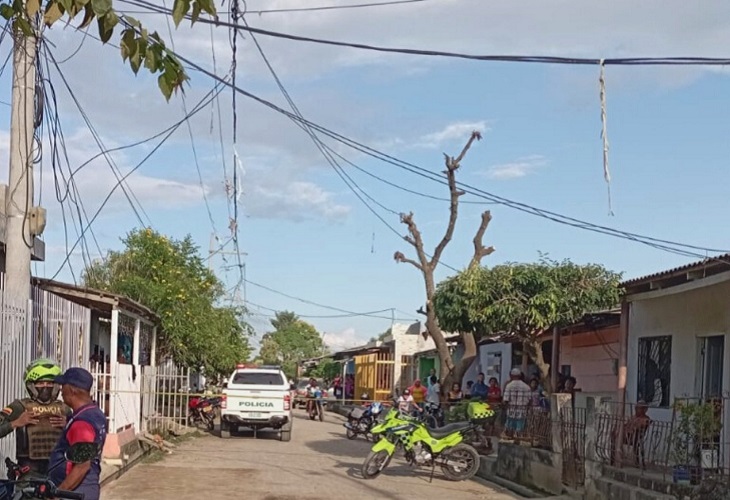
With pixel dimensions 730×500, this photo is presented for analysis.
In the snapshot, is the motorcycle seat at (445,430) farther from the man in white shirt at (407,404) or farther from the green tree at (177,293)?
the green tree at (177,293)

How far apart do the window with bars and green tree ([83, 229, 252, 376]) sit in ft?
40.9

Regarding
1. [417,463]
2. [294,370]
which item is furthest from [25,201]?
[294,370]

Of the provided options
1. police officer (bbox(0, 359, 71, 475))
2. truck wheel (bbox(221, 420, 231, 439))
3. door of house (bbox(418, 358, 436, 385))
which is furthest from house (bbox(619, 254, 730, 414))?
door of house (bbox(418, 358, 436, 385))

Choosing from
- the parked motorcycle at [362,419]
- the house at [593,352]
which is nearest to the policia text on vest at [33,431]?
the house at [593,352]

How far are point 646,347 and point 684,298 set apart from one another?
171 cm

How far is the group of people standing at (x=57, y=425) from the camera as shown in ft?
19.2

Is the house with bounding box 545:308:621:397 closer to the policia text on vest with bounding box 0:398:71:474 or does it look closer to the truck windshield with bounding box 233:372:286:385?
the truck windshield with bounding box 233:372:286:385

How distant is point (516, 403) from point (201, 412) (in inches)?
432

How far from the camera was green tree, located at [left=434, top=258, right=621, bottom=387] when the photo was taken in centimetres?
1681

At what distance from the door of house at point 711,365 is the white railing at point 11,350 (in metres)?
9.34

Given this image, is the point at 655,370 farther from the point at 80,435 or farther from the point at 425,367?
the point at 425,367

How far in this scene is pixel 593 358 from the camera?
68.7 ft

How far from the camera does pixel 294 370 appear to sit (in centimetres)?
8525

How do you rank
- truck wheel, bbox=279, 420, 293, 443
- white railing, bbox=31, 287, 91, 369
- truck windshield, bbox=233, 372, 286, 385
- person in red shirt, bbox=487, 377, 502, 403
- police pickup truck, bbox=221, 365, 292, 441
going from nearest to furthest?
white railing, bbox=31, 287, 91, 369 → person in red shirt, bbox=487, 377, 502, 403 → police pickup truck, bbox=221, 365, 292, 441 → truck wheel, bbox=279, 420, 293, 443 → truck windshield, bbox=233, 372, 286, 385
